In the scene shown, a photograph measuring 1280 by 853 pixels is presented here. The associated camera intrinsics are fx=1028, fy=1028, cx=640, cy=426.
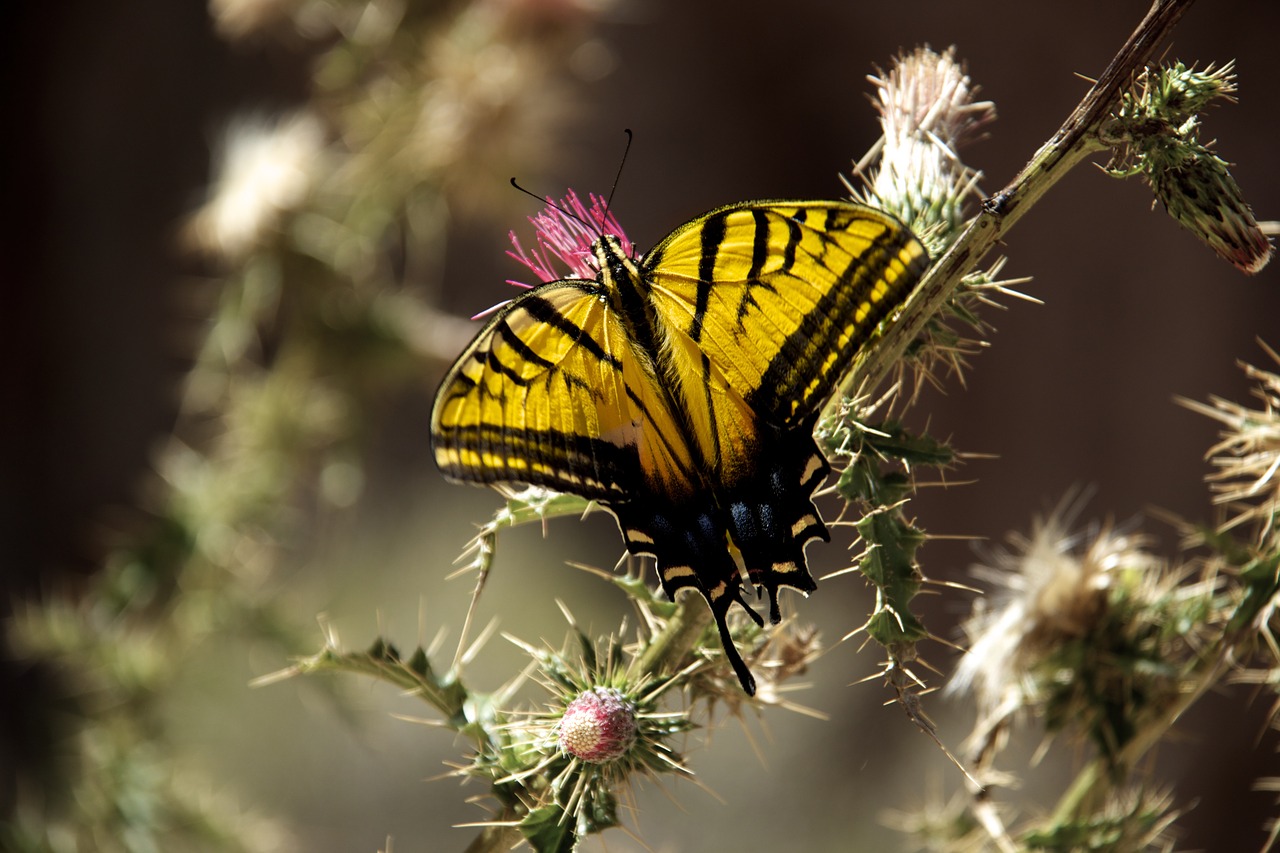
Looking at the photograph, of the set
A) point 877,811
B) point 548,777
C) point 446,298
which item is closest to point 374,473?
point 446,298

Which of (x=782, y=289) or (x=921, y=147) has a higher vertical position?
(x=921, y=147)

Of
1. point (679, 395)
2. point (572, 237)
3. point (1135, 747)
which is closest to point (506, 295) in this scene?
point (572, 237)

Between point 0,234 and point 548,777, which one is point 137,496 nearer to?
point 0,234

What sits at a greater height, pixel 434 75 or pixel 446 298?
pixel 434 75

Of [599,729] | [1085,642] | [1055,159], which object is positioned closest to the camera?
[1055,159]

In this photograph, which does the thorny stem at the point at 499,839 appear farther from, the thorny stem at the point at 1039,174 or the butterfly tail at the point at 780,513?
the thorny stem at the point at 1039,174

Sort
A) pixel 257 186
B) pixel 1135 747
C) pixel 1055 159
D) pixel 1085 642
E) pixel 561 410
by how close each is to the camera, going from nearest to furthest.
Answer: pixel 1055 159, pixel 561 410, pixel 1135 747, pixel 1085 642, pixel 257 186

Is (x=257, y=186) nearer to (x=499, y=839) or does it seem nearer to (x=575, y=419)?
(x=575, y=419)
